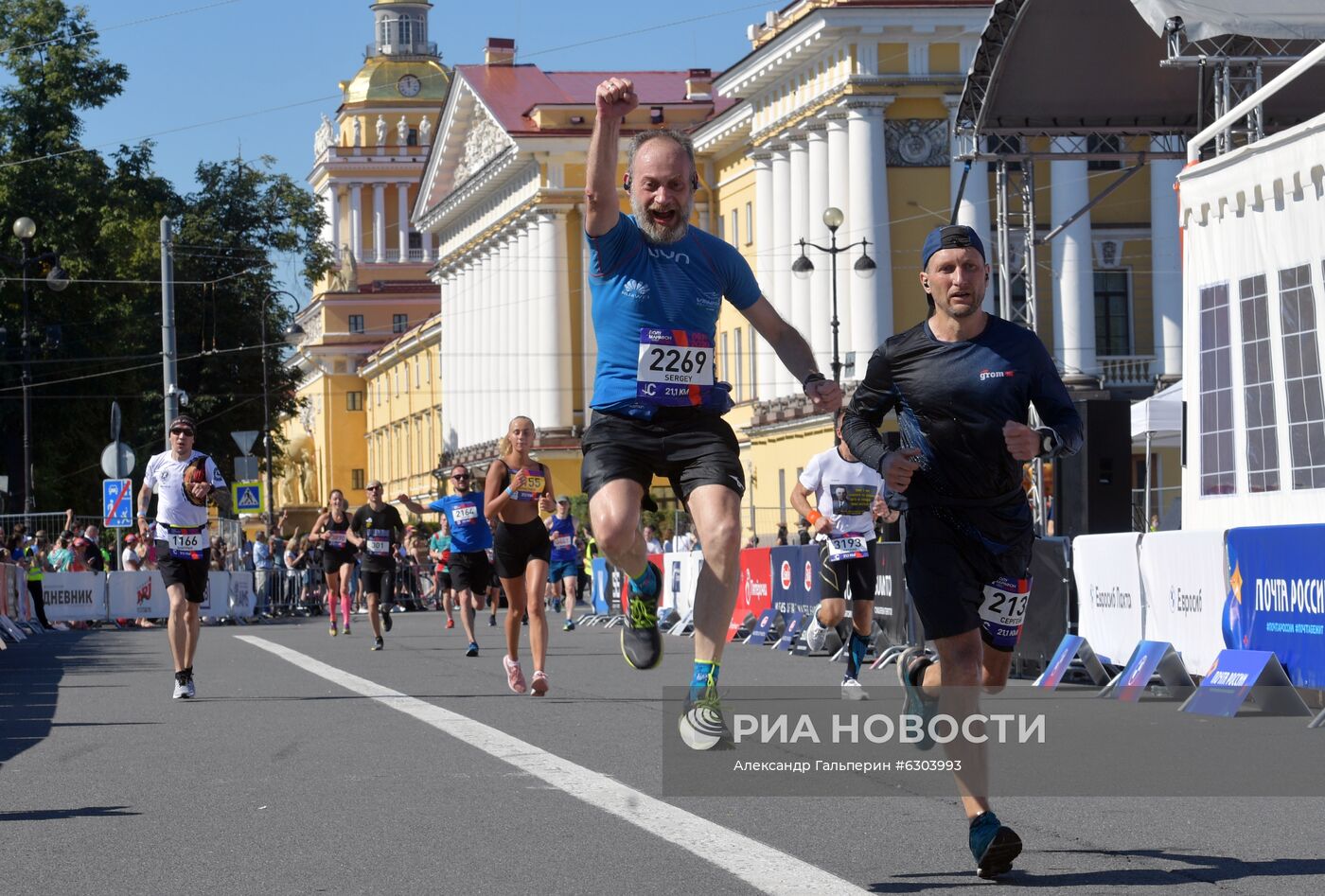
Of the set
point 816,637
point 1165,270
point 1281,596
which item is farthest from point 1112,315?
point 1281,596

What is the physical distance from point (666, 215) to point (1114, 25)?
18.9 meters

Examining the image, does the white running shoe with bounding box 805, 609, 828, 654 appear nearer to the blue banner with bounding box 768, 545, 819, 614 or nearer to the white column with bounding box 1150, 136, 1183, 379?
the blue banner with bounding box 768, 545, 819, 614

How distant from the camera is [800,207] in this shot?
65625 millimetres

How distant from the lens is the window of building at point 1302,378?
54.6 feet

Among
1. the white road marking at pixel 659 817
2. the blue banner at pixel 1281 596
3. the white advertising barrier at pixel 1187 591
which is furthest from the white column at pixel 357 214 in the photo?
the white road marking at pixel 659 817

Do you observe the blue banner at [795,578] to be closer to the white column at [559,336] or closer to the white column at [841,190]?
the white column at [841,190]

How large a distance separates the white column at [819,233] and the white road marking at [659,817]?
50.2 m

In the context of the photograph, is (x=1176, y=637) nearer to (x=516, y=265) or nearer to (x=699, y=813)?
(x=699, y=813)

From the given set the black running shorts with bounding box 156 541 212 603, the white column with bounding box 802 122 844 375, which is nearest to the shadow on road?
the black running shorts with bounding box 156 541 212 603

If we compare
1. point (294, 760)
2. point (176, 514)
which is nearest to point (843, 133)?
point (176, 514)

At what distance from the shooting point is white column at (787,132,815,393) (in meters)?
65.4

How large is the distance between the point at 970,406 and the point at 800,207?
59024 millimetres

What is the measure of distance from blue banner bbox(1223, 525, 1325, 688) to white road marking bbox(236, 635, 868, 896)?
14.8 feet

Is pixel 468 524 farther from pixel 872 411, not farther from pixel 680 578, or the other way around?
pixel 872 411
